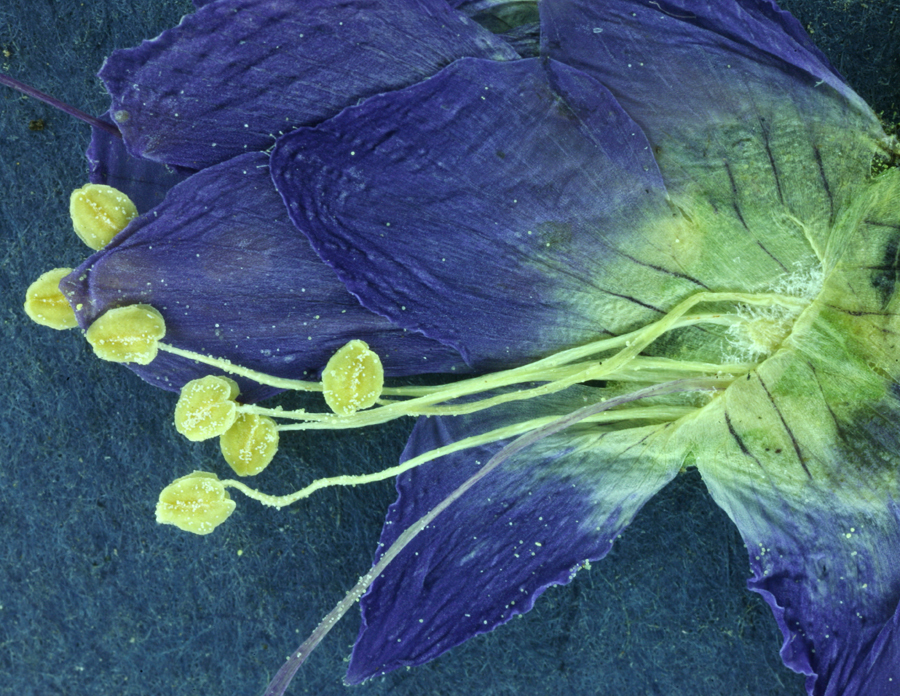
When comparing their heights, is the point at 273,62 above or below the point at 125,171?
above

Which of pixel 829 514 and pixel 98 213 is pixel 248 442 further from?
pixel 829 514

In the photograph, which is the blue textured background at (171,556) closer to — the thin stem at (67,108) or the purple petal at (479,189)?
the thin stem at (67,108)

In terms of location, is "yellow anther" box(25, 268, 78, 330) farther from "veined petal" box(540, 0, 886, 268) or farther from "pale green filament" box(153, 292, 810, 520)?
"veined petal" box(540, 0, 886, 268)

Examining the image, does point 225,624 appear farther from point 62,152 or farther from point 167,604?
point 62,152

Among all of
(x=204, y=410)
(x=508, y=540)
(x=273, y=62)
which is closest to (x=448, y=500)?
(x=508, y=540)

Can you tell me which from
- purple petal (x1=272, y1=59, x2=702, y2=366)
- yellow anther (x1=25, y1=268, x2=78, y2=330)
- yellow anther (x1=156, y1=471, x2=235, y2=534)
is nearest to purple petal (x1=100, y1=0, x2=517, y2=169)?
purple petal (x1=272, y1=59, x2=702, y2=366)

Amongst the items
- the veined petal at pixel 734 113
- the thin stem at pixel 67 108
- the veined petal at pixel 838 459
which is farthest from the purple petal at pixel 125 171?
the veined petal at pixel 838 459

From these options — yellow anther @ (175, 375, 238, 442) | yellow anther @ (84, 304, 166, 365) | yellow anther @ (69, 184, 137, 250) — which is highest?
yellow anther @ (69, 184, 137, 250)

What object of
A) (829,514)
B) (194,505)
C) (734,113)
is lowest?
(194,505)
